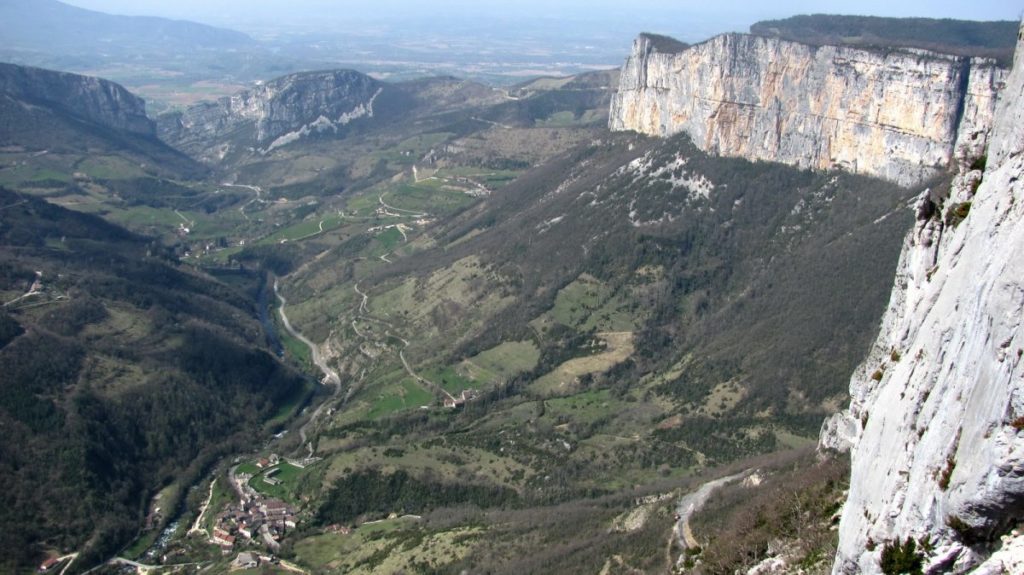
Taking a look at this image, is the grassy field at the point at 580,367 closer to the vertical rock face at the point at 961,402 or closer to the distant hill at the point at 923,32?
the distant hill at the point at 923,32

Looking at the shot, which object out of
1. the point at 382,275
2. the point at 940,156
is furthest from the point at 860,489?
the point at 382,275

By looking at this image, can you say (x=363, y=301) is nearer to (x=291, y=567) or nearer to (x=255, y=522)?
(x=255, y=522)

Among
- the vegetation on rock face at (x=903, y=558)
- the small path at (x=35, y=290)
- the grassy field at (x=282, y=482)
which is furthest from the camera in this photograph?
the small path at (x=35, y=290)

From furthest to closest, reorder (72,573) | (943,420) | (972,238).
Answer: (72,573) < (972,238) < (943,420)

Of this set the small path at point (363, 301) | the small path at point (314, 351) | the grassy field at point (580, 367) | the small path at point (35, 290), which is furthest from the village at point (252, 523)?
the small path at point (363, 301)

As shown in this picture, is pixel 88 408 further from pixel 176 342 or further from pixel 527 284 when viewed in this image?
pixel 527 284

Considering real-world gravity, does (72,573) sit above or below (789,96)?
below

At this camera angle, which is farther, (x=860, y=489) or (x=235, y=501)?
(x=235, y=501)
